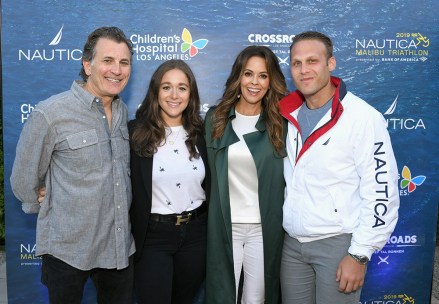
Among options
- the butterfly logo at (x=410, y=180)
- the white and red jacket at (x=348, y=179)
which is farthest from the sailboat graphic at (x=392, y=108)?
the white and red jacket at (x=348, y=179)

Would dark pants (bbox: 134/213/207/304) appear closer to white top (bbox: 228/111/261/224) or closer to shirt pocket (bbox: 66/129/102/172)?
white top (bbox: 228/111/261/224)

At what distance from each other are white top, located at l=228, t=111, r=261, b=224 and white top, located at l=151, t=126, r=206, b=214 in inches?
9.0

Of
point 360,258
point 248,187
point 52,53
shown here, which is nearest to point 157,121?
point 248,187

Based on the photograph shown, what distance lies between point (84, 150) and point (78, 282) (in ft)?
2.37

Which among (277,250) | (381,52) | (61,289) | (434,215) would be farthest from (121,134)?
(434,215)

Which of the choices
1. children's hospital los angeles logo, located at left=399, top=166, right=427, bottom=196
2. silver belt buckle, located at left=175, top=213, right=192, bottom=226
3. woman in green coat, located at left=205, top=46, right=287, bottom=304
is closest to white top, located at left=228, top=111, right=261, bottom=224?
woman in green coat, located at left=205, top=46, right=287, bottom=304

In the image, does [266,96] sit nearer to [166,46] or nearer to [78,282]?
[166,46]

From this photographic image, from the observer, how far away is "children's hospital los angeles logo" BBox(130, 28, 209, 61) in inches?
145

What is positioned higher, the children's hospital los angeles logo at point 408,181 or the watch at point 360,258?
the children's hospital los angeles logo at point 408,181

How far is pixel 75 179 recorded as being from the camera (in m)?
2.27

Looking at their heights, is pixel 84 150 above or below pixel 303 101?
below

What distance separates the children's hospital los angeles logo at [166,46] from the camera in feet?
12.1

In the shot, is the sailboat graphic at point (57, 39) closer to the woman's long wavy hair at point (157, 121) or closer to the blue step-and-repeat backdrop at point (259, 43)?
the blue step-and-repeat backdrop at point (259, 43)

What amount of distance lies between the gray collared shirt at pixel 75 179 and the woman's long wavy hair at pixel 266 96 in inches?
28.7
